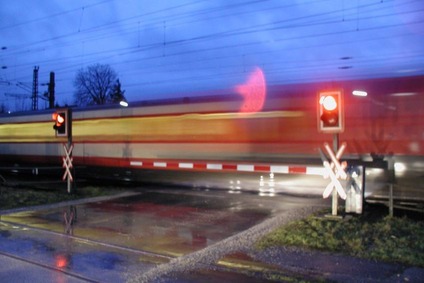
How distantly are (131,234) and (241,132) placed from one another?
6.55 m

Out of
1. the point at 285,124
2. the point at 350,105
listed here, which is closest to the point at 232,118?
the point at 285,124

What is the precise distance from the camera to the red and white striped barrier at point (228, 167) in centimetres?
1326

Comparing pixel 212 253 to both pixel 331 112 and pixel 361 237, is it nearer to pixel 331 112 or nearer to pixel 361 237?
pixel 361 237

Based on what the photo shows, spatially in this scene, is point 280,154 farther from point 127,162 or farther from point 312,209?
point 127,162

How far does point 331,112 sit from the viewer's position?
9.50m

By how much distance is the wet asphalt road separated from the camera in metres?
6.52

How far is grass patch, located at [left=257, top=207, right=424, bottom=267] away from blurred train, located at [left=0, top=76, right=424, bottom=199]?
2.72m

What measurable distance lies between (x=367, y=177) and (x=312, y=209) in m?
2.35

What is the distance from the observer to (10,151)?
23.6 metres

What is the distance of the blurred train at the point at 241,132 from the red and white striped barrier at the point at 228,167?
1.2 inches

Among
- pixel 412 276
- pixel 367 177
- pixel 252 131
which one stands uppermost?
pixel 252 131

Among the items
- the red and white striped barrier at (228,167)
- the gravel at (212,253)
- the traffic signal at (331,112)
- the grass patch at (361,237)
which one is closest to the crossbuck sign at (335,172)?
the traffic signal at (331,112)

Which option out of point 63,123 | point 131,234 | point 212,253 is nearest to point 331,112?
point 212,253

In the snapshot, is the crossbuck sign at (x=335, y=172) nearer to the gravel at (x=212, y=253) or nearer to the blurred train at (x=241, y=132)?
the gravel at (x=212, y=253)
